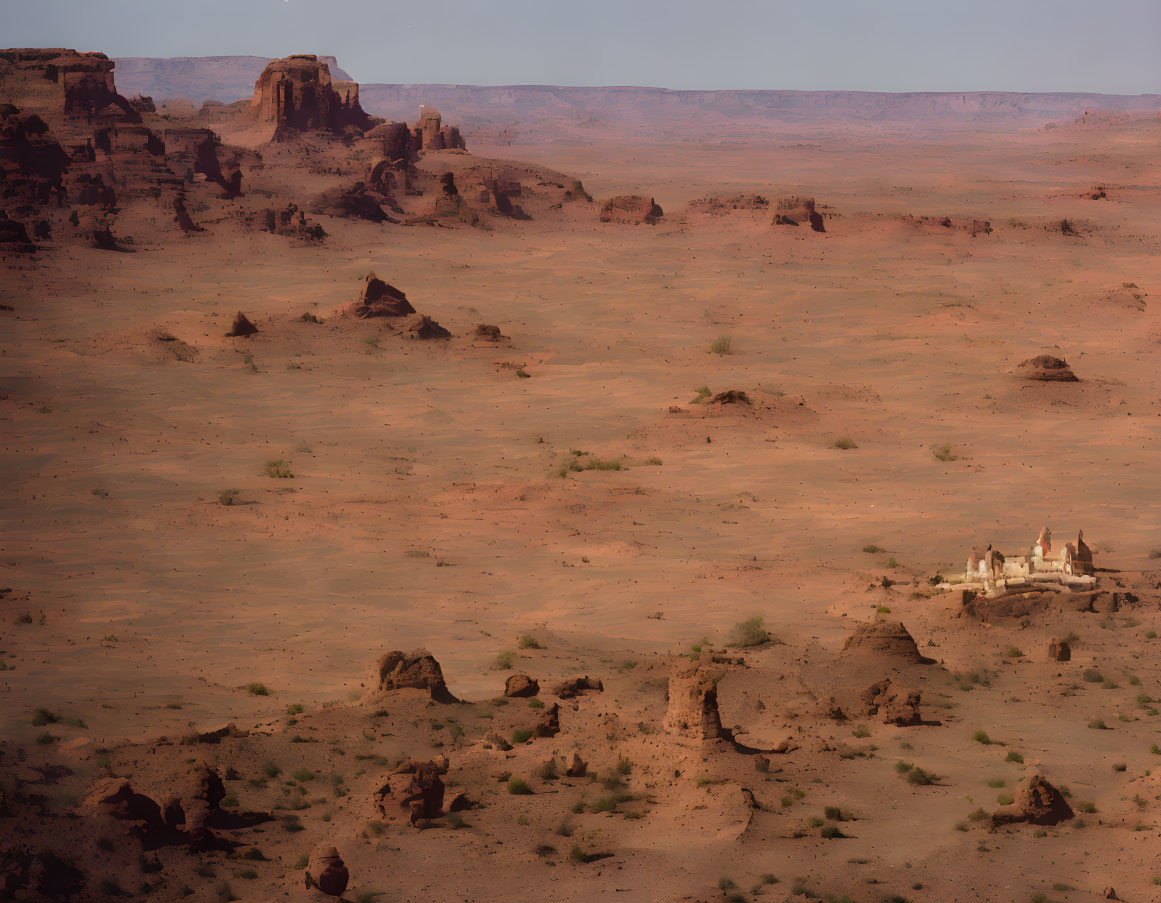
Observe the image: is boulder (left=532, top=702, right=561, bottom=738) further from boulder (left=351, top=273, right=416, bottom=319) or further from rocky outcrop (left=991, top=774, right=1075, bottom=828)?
boulder (left=351, top=273, right=416, bottom=319)

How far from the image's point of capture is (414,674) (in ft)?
46.3

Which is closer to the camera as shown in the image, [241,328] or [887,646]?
[887,646]

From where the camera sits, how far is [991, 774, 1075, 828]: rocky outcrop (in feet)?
36.5

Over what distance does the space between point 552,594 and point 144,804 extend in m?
8.79

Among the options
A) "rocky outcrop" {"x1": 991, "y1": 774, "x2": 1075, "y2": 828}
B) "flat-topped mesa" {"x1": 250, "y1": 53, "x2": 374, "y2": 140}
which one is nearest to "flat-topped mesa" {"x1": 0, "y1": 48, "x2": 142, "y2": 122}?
"flat-topped mesa" {"x1": 250, "y1": 53, "x2": 374, "y2": 140}

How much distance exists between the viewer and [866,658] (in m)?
15.1

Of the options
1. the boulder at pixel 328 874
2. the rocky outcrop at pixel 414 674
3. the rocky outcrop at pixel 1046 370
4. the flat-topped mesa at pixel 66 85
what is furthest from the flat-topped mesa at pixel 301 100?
the boulder at pixel 328 874

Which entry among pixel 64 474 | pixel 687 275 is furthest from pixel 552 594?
pixel 687 275

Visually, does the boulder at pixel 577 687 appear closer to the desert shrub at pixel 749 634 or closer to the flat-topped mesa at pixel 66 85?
the desert shrub at pixel 749 634

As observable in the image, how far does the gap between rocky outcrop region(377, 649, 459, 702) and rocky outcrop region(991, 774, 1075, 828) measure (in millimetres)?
5883

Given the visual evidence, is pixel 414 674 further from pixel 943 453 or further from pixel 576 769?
pixel 943 453

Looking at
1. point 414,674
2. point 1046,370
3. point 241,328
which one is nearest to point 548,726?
point 414,674

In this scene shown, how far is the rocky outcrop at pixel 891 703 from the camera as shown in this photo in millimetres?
13758

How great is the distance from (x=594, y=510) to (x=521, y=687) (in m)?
8.44
